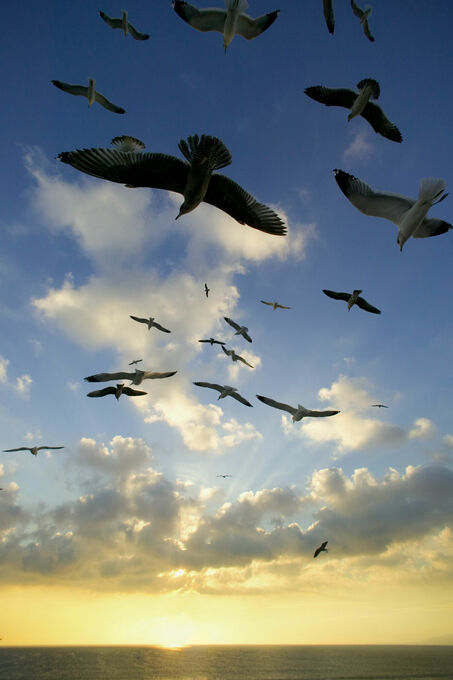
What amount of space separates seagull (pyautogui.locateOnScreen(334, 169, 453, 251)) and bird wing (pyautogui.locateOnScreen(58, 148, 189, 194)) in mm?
5664

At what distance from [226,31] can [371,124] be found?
20.6 ft

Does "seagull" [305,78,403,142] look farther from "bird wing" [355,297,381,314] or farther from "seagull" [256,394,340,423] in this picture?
"seagull" [256,394,340,423]

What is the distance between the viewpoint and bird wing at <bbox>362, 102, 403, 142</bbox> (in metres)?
13.6

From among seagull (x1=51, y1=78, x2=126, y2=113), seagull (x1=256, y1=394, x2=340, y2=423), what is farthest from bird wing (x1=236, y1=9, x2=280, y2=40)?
seagull (x1=256, y1=394, x2=340, y2=423)

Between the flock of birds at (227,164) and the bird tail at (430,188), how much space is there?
26 mm

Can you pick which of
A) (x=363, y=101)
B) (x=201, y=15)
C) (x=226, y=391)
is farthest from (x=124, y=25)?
(x=226, y=391)

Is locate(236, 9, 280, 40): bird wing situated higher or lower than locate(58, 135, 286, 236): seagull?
higher

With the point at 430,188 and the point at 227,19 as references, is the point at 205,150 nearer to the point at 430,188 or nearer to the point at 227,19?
the point at 227,19

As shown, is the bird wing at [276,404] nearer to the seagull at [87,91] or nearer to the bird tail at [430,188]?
the bird tail at [430,188]

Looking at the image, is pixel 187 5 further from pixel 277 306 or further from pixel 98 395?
pixel 277 306

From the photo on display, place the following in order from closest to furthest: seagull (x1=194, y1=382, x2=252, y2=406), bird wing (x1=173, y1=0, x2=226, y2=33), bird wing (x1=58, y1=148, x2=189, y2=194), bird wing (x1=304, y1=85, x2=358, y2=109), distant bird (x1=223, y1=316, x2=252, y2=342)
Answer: bird wing (x1=173, y1=0, x2=226, y2=33)
bird wing (x1=58, y1=148, x2=189, y2=194)
bird wing (x1=304, y1=85, x2=358, y2=109)
seagull (x1=194, y1=382, x2=252, y2=406)
distant bird (x1=223, y1=316, x2=252, y2=342)

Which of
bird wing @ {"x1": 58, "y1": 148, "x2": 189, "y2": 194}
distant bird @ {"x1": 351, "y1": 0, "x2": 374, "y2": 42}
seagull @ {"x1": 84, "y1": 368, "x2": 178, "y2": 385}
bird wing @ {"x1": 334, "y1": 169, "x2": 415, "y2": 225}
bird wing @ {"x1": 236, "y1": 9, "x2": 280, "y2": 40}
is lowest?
seagull @ {"x1": 84, "y1": 368, "x2": 178, "y2": 385}

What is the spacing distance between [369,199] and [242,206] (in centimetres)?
434

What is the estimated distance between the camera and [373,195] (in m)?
13.3
